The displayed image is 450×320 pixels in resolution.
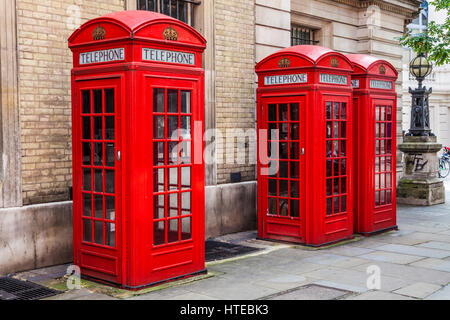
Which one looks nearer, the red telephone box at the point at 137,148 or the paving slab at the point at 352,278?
the red telephone box at the point at 137,148

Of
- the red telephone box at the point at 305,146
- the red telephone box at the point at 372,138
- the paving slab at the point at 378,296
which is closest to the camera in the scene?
the paving slab at the point at 378,296

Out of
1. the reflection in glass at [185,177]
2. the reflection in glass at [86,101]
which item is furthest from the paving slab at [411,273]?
the reflection in glass at [86,101]

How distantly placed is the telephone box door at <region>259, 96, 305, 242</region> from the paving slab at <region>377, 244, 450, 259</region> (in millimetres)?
1393

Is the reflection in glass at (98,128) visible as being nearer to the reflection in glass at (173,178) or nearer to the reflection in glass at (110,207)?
the reflection in glass at (110,207)

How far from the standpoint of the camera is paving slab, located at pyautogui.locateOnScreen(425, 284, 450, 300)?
19.5ft

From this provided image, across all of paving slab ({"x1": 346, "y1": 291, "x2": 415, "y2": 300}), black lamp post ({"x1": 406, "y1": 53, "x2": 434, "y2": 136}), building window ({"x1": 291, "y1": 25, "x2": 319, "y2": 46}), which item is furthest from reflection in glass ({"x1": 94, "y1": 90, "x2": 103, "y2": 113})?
black lamp post ({"x1": 406, "y1": 53, "x2": 434, "y2": 136})

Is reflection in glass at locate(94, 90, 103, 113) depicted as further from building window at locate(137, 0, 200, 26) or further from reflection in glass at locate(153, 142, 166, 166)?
building window at locate(137, 0, 200, 26)

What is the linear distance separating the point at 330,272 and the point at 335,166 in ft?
7.47

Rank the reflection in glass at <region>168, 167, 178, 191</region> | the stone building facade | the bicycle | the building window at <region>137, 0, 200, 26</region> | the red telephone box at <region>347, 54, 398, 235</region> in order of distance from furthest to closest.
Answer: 1. the bicycle
2. the red telephone box at <region>347, 54, 398, 235</region>
3. the building window at <region>137, 0, 200, 26</region>
4. the stone building facade
5. the reflection in glass at <region>168, 167, 178, 191</region>

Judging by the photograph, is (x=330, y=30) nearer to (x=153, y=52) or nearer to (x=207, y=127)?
(x=207, y=127)

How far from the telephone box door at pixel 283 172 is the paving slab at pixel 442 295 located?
269 centimetres

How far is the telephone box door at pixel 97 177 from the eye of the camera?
20.4 feet

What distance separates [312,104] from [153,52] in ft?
9.89

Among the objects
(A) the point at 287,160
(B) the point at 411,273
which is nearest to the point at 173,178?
(A) the point at 287,160
